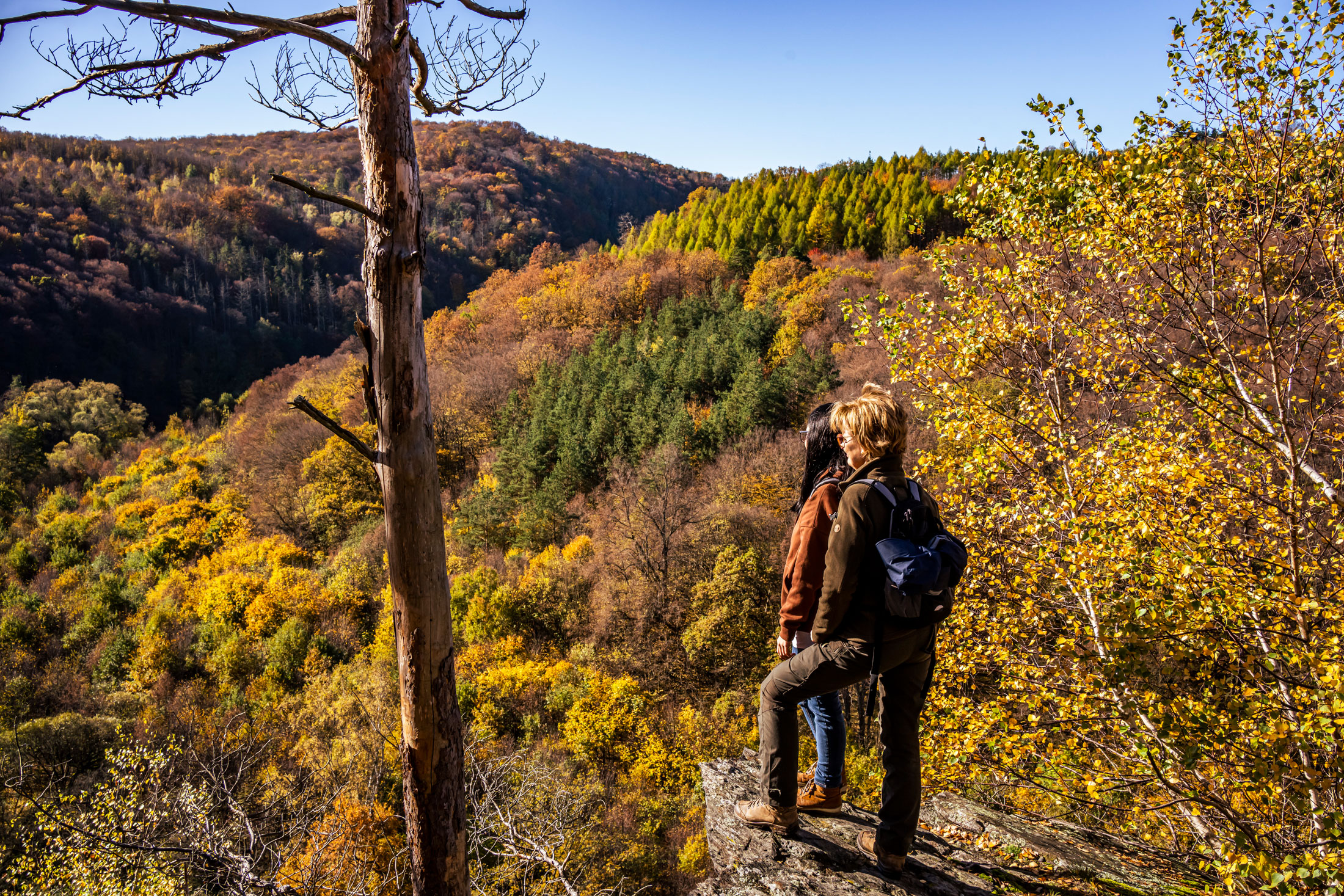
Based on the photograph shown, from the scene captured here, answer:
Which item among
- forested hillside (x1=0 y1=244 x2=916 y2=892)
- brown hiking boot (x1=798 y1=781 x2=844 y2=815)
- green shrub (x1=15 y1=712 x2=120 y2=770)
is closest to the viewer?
brown hiking boot (x1=798 y1=781 x2=844 y2=815)

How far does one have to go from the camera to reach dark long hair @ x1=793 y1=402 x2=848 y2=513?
281 centimetres

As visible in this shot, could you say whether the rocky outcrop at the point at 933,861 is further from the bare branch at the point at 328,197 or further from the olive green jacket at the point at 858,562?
the bare branch at the point at 328,197

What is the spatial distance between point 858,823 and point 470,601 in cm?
2273

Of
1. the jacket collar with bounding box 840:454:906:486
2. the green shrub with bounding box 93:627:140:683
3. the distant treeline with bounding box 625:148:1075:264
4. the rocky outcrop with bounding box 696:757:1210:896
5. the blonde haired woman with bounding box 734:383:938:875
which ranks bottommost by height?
the green shrub with bounding box 93:627:140:683

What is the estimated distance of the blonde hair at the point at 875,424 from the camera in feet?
8.09

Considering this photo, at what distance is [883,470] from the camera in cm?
245

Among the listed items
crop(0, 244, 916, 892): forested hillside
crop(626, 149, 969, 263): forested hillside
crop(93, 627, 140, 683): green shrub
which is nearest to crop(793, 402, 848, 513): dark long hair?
crop(0, 244, 916, 892): forested hillside

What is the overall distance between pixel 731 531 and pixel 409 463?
19.5 meters

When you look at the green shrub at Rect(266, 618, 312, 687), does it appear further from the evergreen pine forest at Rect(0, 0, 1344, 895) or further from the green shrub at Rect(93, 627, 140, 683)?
the green shrub at Rect(93, 627, 140, 683)

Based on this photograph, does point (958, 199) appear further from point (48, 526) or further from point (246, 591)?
point (48, 526)

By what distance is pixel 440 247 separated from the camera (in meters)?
88.2

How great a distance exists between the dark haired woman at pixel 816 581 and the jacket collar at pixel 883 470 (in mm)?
157

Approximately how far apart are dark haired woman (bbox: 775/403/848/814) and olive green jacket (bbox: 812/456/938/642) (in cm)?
10

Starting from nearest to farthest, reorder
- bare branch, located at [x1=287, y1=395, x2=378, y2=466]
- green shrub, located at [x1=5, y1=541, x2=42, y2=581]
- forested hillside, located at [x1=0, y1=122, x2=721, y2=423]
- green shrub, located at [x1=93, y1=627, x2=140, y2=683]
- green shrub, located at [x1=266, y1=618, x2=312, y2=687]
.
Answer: bare branch, located at [x1=287, y1=395, x2=378, y2=466], green shrub, located at [x1=266, y1=618, x2=312, y2=687], green shrub, located at [x1=93, y1=627, x2=140, y2=683], green shrub, located at [x1=5, y1=541, x2=42, y2=581], forested hillside, located at [x1=0, y1=122, x2=721, y2=423]
